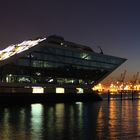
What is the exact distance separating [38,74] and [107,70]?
23350mm

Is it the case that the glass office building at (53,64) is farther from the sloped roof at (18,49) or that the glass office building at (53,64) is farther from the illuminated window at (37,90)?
the illuminated window at (37,90)

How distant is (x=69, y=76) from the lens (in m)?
94.9

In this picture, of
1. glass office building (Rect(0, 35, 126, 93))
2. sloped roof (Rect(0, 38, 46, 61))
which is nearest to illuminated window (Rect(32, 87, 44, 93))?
glass office building (Rect(0, 35, 126, 93))

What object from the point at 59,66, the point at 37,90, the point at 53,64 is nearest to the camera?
the point at 37,90

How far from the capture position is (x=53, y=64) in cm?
8819

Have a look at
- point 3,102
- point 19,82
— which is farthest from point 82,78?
point 3,102

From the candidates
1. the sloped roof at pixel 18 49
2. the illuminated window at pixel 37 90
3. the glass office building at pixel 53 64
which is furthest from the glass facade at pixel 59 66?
the illuminated window at pixel 37 90

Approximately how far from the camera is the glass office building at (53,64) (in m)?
80.1

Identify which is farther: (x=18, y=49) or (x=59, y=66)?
(x=59, y=66)

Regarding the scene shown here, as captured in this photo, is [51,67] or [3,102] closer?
[3,102]

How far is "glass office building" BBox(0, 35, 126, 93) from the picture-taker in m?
80.1

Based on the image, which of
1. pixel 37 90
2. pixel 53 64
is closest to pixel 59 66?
pixel 53 64

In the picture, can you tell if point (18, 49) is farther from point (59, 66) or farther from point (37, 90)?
point (59, 66)

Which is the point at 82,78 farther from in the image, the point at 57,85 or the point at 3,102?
the point at 3,102
